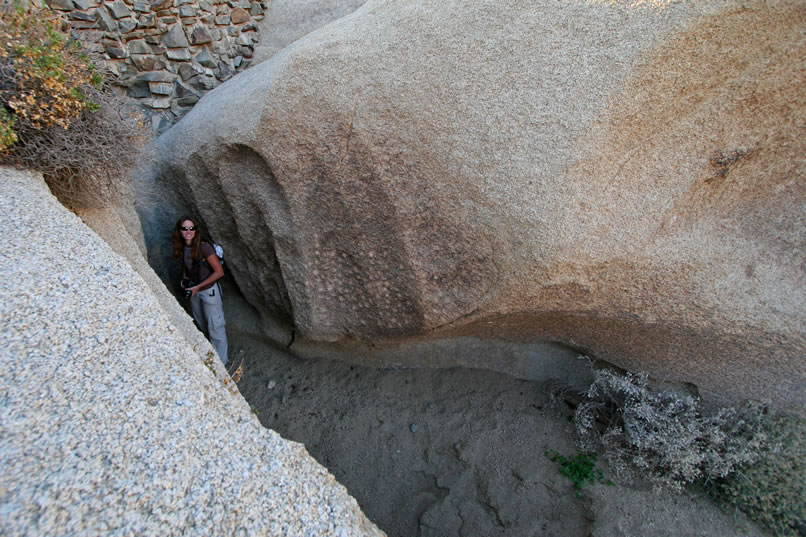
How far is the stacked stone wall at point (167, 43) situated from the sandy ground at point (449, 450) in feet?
7.68

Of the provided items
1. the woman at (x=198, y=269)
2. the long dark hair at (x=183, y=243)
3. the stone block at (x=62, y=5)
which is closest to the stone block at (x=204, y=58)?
the stone block at (x=62, y=5)

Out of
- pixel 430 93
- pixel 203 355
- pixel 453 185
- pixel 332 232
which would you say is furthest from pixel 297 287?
pixel 430 93

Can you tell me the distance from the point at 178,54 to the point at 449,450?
4.42m

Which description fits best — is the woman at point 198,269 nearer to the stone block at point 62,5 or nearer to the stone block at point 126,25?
the stone block at point 126,25

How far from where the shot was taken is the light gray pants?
389 cm

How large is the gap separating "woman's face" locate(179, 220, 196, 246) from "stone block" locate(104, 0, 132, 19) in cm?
218

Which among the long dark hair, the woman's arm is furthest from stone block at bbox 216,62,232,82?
the woman's arm

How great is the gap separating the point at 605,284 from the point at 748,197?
0.95 metres

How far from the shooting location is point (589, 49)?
245cm

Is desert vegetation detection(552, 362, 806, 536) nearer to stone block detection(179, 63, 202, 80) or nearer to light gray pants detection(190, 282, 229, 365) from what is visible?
light gray pants detection(190, 282, 229, 365)

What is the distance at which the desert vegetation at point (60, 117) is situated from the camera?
8.37 feet

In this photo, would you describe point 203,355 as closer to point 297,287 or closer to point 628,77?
point 297,287

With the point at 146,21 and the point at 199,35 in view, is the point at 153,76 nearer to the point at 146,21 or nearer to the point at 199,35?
the point at 146,21

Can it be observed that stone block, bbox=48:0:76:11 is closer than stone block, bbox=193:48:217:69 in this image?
Yes
